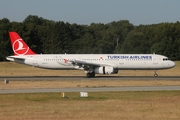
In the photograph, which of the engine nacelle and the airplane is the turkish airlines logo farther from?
the engine nacelle

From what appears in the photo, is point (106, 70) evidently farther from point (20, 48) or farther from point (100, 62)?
point (20, 48)

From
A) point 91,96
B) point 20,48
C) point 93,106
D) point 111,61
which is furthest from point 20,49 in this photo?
point 93,106

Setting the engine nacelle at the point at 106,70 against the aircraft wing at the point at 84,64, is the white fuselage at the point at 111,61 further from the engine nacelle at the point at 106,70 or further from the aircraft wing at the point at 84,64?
the engine nacelle at the point at 106,70

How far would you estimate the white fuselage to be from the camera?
58.8 m

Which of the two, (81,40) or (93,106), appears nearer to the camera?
(93,106)

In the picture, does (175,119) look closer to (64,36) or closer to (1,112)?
(1,112)

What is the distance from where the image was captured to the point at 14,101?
2838 cm

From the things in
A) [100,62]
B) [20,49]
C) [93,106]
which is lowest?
[93,106]

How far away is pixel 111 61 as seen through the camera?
2336 inches

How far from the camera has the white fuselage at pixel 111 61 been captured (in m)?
58.8

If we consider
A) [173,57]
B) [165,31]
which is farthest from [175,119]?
[165,31]

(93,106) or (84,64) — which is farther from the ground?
(84,64)

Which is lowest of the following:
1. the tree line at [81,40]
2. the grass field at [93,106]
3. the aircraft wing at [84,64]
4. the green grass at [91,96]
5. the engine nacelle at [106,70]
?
the grass field at [93,106]

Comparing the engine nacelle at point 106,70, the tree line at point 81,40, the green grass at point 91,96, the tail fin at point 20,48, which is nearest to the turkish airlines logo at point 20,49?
the tail fin at point 20,48
